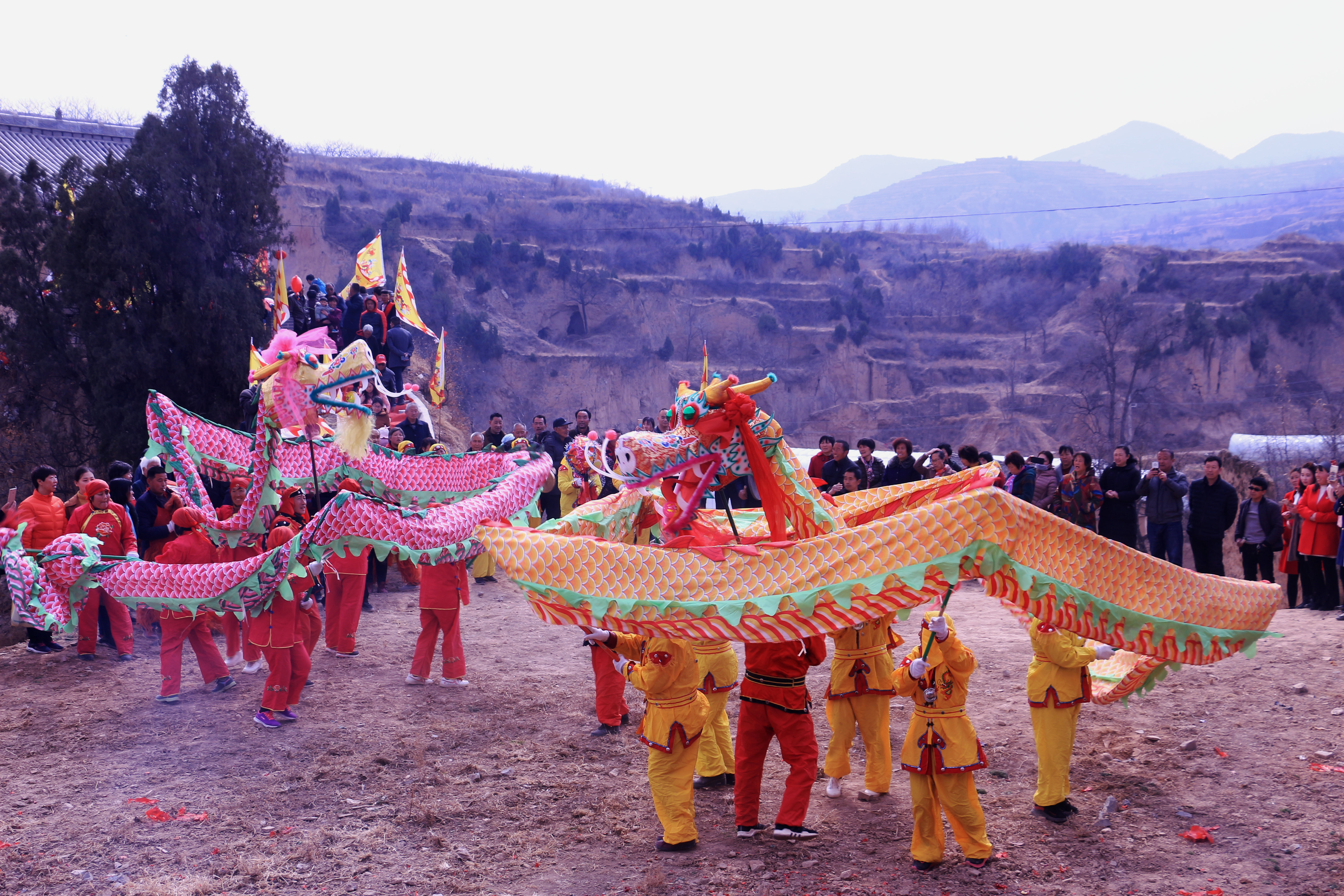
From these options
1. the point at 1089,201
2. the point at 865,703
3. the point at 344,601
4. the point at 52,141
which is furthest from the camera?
the point at 1089,201

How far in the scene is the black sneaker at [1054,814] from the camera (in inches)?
200

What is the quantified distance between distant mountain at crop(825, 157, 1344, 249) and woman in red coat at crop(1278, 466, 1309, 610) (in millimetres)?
98893

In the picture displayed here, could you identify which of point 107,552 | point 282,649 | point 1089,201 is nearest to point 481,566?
point 107,552

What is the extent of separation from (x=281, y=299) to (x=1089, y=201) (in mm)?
155708

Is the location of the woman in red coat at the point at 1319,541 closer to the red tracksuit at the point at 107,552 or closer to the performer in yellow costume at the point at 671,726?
the performer in yellow costume at the point at 671,726

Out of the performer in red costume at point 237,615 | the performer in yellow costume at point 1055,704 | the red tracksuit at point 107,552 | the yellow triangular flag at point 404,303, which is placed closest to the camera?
the performer in yellow costume at point 1055,704

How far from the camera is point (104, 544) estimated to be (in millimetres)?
7555

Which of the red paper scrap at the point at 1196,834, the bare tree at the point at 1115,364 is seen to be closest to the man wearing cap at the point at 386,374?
the red paper scrap at the point at 1196,834

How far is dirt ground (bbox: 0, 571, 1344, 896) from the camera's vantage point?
15.0 ft

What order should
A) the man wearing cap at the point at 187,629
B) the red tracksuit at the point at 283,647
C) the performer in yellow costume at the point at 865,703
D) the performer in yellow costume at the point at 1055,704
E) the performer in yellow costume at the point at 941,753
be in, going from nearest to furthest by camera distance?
the performer in yellow costume at the point at 941,753, the performer in yellow costume at the point at 1055,704, the performer in yellow costume at the point at 865,703, the red tracksuit at the point at 283,647, the man wearing cap at the point at 187,629

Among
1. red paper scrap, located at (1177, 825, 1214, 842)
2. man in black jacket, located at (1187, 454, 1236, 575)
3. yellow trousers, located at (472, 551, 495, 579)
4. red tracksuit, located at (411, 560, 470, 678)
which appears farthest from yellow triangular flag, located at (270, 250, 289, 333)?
man in black jacket, located at (1187, 454, 1236, 575)

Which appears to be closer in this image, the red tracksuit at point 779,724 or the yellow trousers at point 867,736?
the red tracksuit at point 779,724

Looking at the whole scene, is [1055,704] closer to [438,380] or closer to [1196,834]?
[1196,834]

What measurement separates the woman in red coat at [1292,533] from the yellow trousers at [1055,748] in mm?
5493
